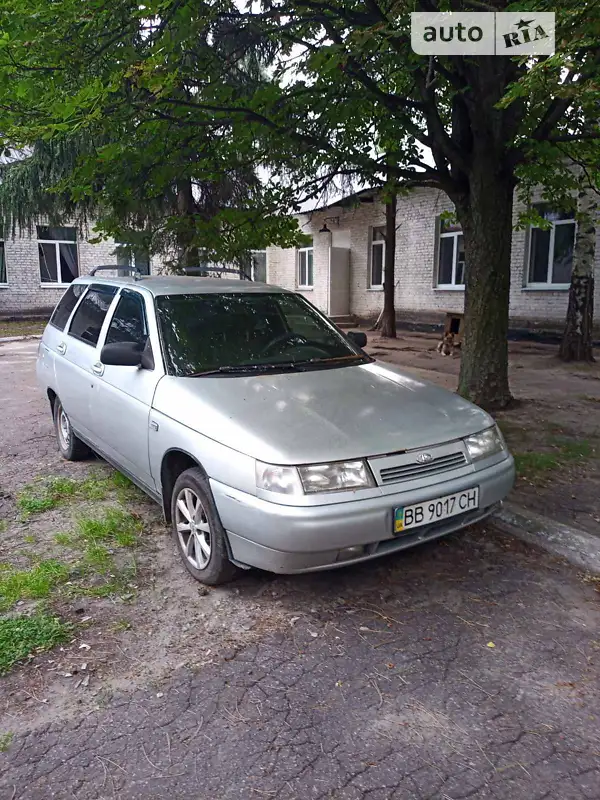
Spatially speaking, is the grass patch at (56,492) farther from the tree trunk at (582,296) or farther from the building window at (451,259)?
the building window at (451,259)

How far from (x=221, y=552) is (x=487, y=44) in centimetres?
460

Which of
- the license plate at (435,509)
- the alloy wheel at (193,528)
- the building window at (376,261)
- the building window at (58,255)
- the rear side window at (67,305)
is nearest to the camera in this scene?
the license plate at (435,509)

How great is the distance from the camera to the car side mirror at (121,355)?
3.83 meters

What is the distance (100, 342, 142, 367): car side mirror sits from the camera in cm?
383

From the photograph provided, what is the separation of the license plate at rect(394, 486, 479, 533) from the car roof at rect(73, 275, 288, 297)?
2271mm

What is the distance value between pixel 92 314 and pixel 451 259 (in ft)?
42.3

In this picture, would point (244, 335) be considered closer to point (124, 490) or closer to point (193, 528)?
point (193, 528)

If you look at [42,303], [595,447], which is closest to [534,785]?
[595,447]

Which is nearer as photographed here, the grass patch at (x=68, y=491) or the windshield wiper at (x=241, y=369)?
the windshield wiper at (x=241, y=369)

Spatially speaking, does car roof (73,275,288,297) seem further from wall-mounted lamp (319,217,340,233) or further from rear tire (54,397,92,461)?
wall-mounted lamp (319,217,340,233)

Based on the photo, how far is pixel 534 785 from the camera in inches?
80.8

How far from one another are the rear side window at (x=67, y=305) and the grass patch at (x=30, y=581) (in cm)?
271

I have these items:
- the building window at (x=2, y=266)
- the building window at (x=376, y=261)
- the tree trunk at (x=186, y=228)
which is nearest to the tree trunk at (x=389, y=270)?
the building window at (x=376, y=261)

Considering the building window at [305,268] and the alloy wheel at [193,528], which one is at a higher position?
the building window at [305,268]
